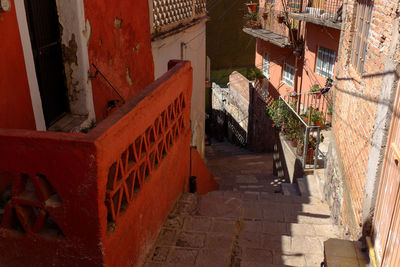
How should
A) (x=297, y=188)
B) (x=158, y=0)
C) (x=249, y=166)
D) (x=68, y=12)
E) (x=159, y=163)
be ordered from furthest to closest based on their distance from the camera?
(x=249, y=166)
(x=297, y=188)
(x=158, y=0)
(x=68, y=12)
(x=159, y=163)

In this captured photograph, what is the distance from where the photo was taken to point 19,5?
4113 mm

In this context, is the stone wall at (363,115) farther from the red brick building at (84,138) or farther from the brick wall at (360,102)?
the red brick building at (84,138)

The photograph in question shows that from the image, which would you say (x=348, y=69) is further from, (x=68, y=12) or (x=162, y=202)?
(x=68, y=12)

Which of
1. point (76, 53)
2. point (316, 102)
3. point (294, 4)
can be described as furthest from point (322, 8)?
point (76, 53)

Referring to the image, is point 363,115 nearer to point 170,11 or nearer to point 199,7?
point 170,11

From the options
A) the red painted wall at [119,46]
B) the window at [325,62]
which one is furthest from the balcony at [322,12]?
the red painted wall at [119,46]

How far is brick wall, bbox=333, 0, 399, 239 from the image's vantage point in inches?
159

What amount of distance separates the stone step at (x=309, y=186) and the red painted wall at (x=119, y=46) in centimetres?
408

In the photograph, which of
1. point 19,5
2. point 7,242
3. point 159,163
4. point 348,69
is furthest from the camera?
point 348,69

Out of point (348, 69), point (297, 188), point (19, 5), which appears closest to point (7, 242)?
point (19, 5)

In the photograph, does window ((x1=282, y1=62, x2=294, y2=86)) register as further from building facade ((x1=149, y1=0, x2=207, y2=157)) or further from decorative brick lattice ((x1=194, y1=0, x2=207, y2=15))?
decorative brick lattice ((x1=194, y1=0, x2=207, y2=15))

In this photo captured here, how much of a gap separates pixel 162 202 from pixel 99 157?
→ 2058 millimetres

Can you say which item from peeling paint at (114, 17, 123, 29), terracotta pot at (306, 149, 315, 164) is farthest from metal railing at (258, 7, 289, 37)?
peeling paint at (114, 17, 123, 29)

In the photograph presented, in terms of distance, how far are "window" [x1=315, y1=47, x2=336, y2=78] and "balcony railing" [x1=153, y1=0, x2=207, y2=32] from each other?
5119mm
